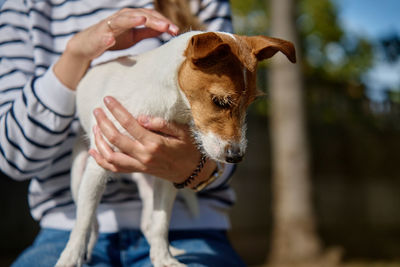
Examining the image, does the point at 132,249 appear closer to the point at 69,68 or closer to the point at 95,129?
the point at 95,129

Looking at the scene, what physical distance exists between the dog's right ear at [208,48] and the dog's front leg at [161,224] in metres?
0.49

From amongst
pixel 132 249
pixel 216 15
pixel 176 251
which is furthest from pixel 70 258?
pixel 216 15

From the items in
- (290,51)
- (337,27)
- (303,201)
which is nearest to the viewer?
(290,51)

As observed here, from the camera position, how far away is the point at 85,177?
1.52 meters

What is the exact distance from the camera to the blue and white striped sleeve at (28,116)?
159 centimetres

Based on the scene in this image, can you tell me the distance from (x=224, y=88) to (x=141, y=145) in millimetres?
332

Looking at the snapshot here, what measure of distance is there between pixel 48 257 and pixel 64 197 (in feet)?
0.98

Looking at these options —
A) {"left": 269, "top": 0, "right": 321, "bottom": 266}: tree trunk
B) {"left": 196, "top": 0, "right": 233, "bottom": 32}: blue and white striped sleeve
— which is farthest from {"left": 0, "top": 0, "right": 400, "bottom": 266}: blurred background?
{"left": 196, "top": 0, "right": 233, "bottom": 32}: blue and white striped sleeve

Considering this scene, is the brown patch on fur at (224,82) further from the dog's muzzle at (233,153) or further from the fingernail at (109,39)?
the fingernail at (109,39)

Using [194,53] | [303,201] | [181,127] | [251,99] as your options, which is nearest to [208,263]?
[181,127]

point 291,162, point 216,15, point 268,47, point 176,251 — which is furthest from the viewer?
point 291,162

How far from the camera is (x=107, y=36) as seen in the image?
1485mm

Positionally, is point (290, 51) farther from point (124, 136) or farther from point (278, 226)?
point (278, 226)

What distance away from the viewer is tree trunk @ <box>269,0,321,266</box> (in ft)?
16.6
